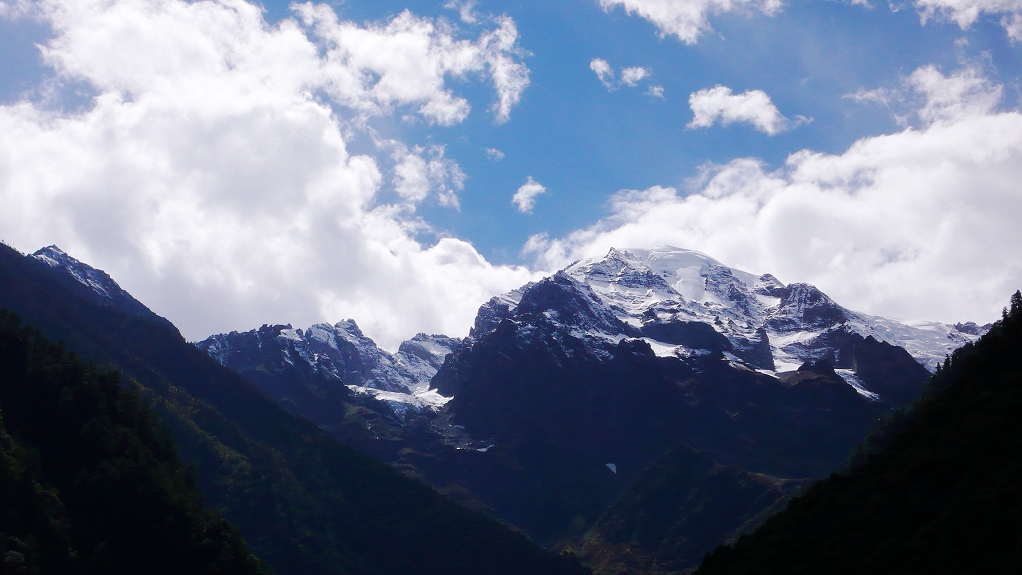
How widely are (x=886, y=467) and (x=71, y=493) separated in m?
Answer: 130

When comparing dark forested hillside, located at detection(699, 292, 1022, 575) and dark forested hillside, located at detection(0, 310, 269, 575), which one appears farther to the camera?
dark forested hillside, located at detection(0, 310, 269, 575)

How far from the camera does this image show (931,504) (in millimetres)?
96062

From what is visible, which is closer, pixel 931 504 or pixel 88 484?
pixel 931 504

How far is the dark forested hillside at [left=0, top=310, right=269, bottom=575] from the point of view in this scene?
477 feet

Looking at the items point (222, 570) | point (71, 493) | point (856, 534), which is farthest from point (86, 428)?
point (856, 534)

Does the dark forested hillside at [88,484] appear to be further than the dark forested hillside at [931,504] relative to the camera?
Yes

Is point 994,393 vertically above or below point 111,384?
above

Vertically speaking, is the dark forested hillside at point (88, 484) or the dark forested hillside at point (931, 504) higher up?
the dark forested hillside at point (931, 504)

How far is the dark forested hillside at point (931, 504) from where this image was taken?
276 ft

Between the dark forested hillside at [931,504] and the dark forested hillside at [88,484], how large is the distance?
319 feet

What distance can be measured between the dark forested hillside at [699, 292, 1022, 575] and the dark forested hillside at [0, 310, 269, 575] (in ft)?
319

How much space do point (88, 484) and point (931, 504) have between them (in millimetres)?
133517

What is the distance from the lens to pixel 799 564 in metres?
95.6

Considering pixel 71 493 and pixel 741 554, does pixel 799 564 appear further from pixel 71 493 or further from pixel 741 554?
pixel 71 493
